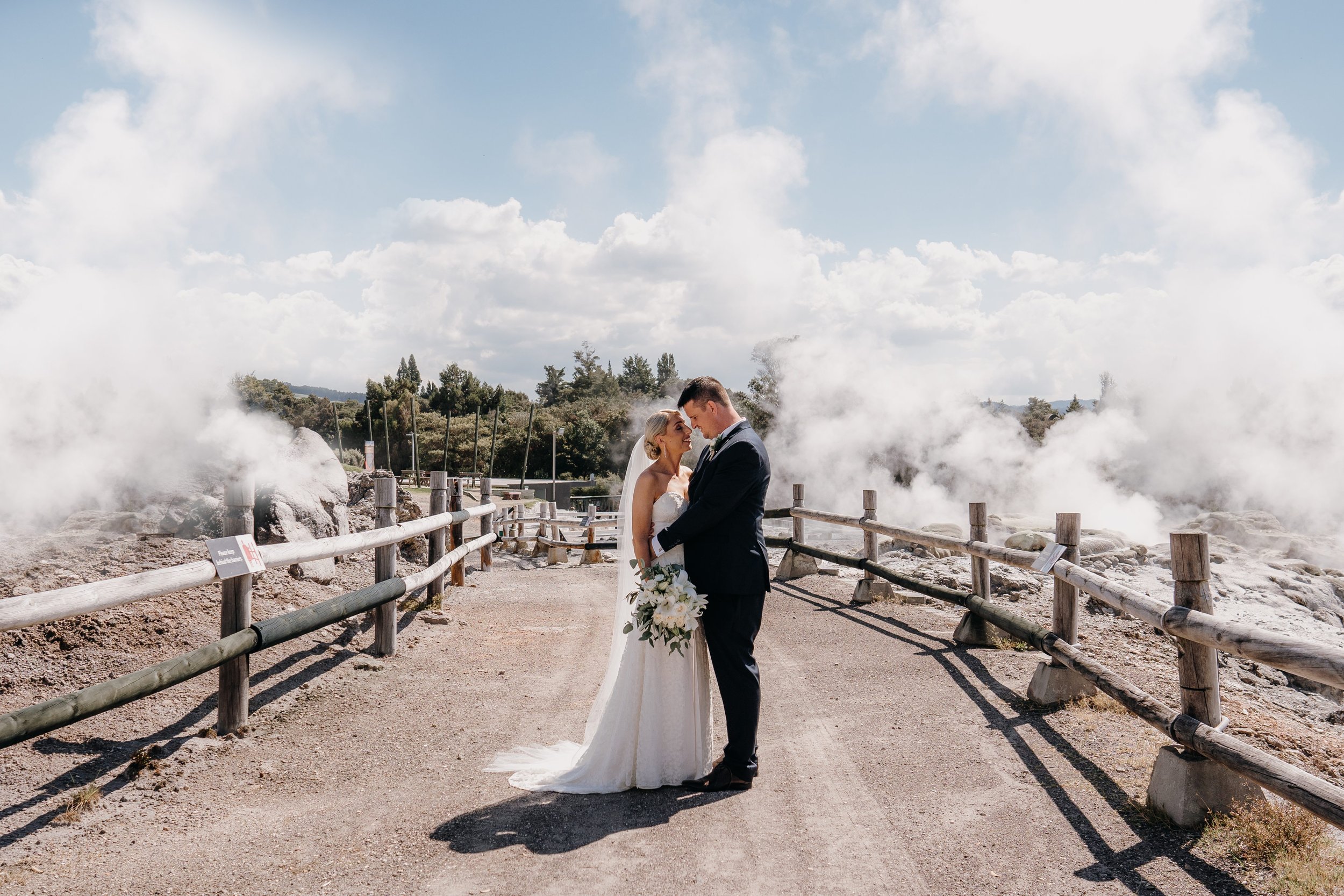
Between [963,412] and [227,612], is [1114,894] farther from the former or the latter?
[963,412]

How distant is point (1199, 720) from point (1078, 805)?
0.70m

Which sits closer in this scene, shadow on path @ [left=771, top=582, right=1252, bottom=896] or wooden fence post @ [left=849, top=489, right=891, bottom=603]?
shadow on path @ [left=771, top=582, right=1252, bottom=896]

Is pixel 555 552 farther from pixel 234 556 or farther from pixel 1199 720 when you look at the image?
pixel 1199 720

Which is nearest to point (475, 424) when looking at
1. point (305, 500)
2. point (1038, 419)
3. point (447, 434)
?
point (447, 434)

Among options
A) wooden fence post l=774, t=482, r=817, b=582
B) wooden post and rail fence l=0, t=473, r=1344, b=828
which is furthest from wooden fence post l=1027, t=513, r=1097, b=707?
wooden fence post l=774, t=482, r=817, b=582

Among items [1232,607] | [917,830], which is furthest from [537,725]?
[1232,607]

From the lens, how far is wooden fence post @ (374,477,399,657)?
6.88 metres

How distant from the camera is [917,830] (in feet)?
12.2

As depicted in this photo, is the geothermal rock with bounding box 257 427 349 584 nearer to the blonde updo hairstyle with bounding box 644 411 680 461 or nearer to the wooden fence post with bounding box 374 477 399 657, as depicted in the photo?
the wooden fence post with bounding box 374 477 399 657

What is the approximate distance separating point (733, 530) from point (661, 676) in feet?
2.78

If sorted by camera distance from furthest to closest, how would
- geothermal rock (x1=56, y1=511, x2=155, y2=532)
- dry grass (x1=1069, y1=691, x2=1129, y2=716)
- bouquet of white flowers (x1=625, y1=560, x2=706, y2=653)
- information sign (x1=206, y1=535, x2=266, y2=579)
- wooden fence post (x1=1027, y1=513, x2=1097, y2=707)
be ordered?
geothermal rock (x1=56, y1=511, x2=155, y2=532)
wooden fence post (x1=1027, y1=513, x2=1097, y2=707)
dry grass (x1=1069, y1=691, x2=1129, y2=716)
information sign (x1=206, y1=535, x2=266, y2=579)
bouquet of white flowers (x1=625, y1=560, x2=706, y2=653)

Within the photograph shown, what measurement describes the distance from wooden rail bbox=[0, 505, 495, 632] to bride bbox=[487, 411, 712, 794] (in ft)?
6.51

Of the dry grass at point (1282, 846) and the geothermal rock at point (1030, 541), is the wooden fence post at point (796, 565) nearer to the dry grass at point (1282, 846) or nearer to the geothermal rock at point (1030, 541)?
the dry grass at point (1282, 846)

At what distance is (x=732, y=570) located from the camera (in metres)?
4.19
